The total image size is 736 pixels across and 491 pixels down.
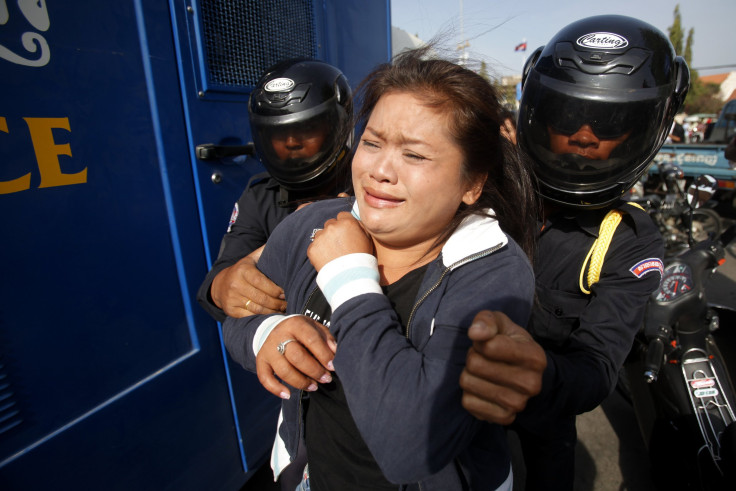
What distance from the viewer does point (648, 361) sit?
1941mm

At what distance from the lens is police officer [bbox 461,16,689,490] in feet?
4.42

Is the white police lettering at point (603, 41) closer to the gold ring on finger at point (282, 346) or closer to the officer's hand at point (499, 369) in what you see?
the officer's hand at point (499, 369)

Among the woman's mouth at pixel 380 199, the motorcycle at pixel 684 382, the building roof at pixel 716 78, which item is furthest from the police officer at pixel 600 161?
the building roof at pixel 716 78

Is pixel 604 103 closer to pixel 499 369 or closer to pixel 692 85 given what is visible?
pixel 499 369

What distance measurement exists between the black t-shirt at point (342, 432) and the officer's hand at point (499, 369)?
33 centimetres

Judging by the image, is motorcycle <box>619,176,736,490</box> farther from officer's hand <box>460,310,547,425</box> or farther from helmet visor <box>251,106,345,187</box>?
helmet visor <box>251,106,345,187</box>

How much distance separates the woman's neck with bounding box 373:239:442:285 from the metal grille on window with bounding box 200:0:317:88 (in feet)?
4.22

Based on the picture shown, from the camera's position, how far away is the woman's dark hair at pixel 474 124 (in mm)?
1082

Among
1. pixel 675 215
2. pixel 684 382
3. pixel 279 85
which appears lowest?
pixel 675 215

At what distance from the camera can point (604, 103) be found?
134cm

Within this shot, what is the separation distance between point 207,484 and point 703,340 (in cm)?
269

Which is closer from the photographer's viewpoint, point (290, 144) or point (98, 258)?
point (98, 258)

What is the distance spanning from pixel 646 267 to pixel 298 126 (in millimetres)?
1444

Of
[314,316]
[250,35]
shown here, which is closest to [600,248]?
[314,316]
